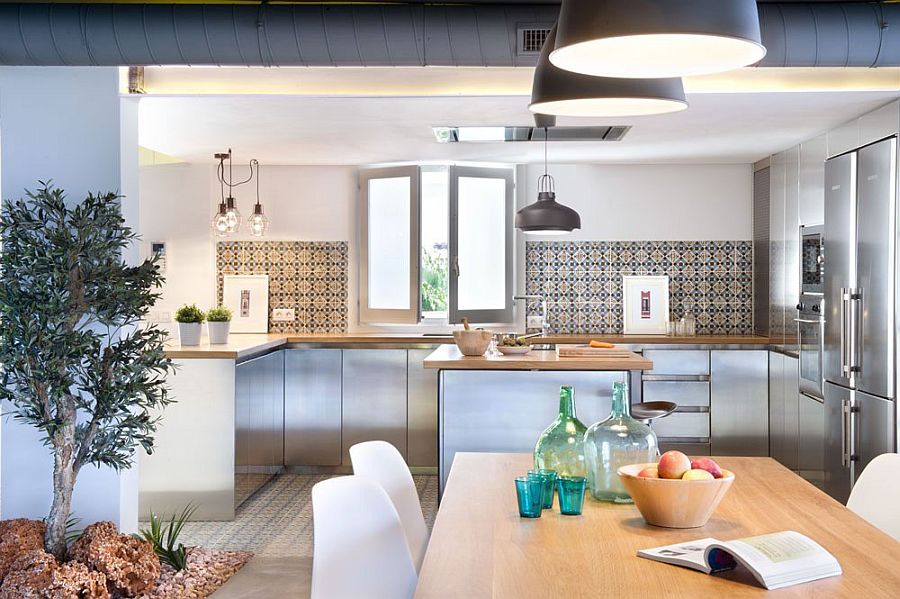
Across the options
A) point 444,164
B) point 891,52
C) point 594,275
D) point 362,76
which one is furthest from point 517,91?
point 594,275

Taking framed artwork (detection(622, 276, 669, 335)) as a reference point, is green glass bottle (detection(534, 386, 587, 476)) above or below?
below

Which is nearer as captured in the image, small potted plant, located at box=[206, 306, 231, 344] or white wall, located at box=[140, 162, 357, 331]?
small potted plant, located at box=[206, 306, 231, 344]

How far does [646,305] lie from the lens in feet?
25.5

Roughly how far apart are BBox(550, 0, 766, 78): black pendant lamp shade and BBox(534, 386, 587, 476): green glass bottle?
1160mm

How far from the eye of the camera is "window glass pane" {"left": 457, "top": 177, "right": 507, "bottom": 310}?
25.0 ft

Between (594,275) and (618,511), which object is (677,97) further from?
(594,275)

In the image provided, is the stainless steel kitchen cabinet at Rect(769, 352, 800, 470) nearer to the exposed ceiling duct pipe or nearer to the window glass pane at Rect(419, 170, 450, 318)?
the window glass pane at Rect(419, 170, 450, 318)

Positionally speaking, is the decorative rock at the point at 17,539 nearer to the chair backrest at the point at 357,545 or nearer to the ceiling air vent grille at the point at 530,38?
the chair backrest at the point at 357,545

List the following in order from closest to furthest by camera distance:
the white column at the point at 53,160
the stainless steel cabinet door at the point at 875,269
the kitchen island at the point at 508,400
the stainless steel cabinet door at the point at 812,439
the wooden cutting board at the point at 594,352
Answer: the white column at the point at 53,160 → the stainless steel cabinet door at the point at 875,269 → the kitchen island at the point at 508,400 → the wooden cutting board at the point at 594,352 → the stainless steel cabinet door at the point at 812,439

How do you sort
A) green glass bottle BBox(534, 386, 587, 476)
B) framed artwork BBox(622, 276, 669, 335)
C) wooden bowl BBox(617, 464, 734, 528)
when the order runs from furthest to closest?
framed artwork BBox(622, 276, 669, 335), green glass bottle BBox(534, 386, 587, 476), wooden bowl BBox(617, 464, 734, 528)

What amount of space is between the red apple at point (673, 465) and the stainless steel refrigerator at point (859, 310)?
3.25 m

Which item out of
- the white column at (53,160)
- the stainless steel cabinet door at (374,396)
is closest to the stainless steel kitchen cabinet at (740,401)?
the stainless steel cabinet door at (374,396)

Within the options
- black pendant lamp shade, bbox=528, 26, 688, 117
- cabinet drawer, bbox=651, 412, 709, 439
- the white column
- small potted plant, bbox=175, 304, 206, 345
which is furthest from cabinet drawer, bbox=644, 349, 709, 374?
black pendant lamp shade, bbox=528, 26, 688, 117

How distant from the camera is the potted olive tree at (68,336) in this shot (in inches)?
155
